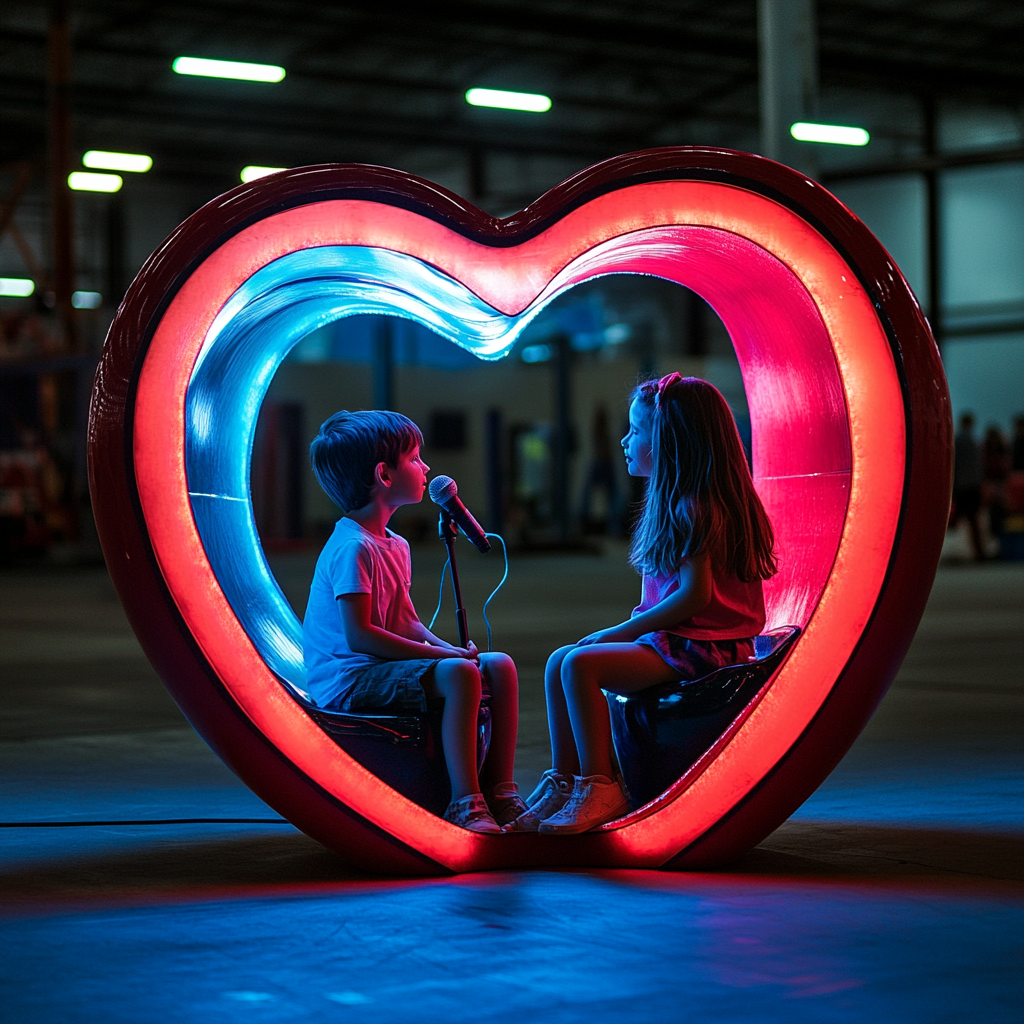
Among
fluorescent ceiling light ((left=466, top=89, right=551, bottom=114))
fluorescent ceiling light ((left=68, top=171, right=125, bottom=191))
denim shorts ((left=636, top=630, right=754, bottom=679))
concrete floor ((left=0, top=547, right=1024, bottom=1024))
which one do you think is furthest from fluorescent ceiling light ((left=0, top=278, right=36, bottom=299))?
denim shorts ((left=636, top=630, right=754, bottom=679))

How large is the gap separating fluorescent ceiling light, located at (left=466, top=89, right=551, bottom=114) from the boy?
51.2ft

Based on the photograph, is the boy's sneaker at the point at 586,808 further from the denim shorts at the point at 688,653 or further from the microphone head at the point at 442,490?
the microphone head at the point at 442,490

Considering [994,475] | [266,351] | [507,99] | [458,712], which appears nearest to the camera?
[458,712]

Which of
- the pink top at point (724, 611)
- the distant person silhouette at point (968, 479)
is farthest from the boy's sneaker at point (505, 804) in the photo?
the distant person silhouette at point (968, 479)

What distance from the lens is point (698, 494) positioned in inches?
157

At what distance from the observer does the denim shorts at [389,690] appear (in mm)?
3908

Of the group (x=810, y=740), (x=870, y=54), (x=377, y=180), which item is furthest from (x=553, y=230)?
(x=870, y=54)

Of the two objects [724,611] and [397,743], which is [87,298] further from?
[724,611]

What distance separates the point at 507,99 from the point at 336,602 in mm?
16996

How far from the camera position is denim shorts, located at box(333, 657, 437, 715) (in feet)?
12.8

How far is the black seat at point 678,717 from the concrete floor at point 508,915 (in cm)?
28

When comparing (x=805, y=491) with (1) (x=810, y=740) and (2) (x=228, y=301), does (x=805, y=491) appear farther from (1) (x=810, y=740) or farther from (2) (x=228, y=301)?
(2) (x=228, y=301)

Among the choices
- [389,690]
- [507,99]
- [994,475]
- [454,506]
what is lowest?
[389,690]

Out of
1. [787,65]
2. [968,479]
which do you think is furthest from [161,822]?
[968,479]
